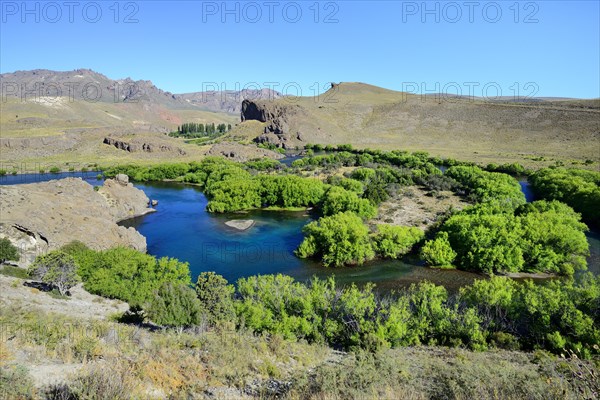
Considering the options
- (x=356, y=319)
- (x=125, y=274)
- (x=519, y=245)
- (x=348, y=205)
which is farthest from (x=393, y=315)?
(x=348, y=205)

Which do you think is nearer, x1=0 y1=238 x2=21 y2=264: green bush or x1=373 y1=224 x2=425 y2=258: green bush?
x1=0 y1=238 x2=21 y2=264: green bush

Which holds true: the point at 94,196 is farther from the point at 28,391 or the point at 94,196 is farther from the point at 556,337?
the point at 556,337

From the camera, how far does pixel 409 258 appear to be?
1864 inches

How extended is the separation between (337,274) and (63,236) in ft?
98.6

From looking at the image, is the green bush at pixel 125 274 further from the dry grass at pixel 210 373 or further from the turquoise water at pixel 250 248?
the dry grass at pixel 210 373

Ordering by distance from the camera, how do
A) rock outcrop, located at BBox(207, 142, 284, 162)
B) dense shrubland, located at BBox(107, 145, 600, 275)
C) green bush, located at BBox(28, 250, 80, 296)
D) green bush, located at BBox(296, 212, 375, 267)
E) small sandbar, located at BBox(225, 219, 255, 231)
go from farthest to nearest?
1. rock outcrop, located at BBox(207, 142, 284, 162)
2. small sandbar, located at BBox(225, 219, 255, 231)
3. green bush, located at BBox(296, 212, 375, 267)
4. dense shrubland, located at BBox(107, 145, 600, 275)
5. green bush, located at BBox(28, 250, 80, 296)

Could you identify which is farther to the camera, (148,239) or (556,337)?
(148,239)

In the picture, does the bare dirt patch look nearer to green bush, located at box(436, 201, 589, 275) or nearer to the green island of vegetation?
the green island of vegetation

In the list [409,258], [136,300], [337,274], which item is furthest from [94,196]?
[409,258]

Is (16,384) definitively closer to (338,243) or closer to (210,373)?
(210,373)

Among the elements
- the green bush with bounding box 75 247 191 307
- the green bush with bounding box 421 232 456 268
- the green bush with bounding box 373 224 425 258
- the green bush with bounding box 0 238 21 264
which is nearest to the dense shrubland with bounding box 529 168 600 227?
the green bush with bounding box 421 232 456 268

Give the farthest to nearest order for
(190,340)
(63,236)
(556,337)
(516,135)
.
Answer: (516,135) < (63,236) < (556,337) < (190,340)

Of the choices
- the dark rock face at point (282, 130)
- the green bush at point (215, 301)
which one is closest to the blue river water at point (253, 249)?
the green bush at point (215, 301)

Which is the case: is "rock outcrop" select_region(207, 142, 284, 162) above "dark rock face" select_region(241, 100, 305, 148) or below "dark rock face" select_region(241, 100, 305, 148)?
below
